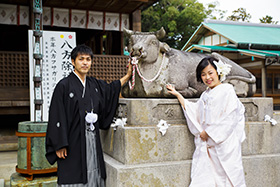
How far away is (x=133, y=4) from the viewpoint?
888 cm

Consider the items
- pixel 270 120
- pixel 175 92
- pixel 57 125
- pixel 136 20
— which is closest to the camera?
pixel 57 125

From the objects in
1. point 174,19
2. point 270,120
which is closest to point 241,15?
point 174,19

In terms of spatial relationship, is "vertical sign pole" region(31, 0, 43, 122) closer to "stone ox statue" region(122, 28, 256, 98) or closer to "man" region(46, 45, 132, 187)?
"stone ox statue" region(122, 28, 256, 98)

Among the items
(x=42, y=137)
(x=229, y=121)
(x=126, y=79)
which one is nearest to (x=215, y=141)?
(x=229, y=121)

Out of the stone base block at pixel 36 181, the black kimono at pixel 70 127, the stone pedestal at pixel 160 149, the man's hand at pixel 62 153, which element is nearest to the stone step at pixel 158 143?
the stone pedestal at pixel 160 149

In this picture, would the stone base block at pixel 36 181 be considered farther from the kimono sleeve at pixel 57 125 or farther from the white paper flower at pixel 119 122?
the white paper flower at pixel 119 122

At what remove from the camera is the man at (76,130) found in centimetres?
298

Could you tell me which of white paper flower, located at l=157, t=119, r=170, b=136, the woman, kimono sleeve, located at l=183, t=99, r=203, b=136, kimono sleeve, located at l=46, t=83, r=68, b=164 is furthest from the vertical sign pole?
the woman

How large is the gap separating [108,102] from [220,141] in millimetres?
1441

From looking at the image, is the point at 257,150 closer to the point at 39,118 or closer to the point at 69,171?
the point at 69,171

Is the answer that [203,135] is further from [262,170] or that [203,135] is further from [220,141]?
[262,170]

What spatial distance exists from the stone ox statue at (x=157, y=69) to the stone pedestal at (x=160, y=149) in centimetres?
26

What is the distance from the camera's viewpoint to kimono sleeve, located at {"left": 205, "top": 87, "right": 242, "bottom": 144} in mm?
3066

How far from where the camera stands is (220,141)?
307cm
